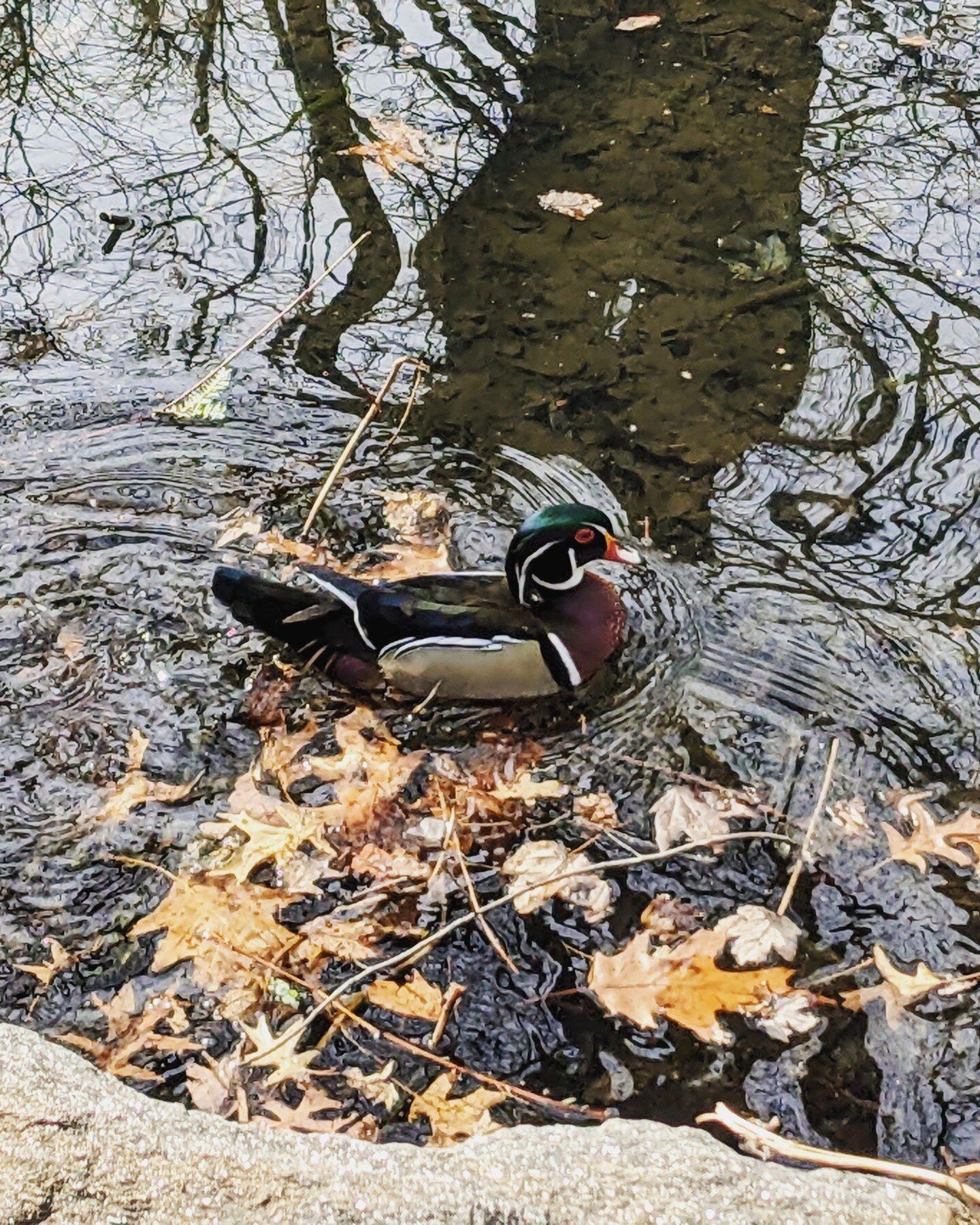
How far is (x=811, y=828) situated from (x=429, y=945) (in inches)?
48.2

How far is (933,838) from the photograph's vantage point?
12.0 feet

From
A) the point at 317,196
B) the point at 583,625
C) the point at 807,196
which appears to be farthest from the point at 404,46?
the point at 583,625

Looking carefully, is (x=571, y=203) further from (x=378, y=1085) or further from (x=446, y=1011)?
(x=378, y=1085)

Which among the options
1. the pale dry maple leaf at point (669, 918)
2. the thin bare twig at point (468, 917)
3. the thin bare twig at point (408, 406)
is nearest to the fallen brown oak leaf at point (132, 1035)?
the thin bare twig at point (468, 917)

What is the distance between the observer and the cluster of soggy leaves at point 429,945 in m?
3.11

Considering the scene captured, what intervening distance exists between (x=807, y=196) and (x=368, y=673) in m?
4.18

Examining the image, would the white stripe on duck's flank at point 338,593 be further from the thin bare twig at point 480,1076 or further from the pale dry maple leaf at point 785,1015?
the pale dry maple leaf at point 785,1015

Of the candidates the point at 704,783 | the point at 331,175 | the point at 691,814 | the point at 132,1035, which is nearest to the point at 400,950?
the point at 132,1035

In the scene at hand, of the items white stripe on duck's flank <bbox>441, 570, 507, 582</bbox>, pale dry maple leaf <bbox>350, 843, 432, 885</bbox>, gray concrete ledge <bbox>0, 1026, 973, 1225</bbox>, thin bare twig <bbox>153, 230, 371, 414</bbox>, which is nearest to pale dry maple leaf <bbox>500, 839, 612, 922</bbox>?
pale dry maple leaf <bbox>350, 843, 432, 885</bbox>

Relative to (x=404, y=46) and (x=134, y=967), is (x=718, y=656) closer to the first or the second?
(x=134, y=967)

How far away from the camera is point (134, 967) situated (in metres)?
3.36

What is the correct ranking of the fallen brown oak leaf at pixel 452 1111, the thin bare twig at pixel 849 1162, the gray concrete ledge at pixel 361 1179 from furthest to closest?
the fallen brown oak leaf at pixel 452 1111 → the thin bare twig at pixel 849 1162 → the gray concrete ledge at pixel 361 1179

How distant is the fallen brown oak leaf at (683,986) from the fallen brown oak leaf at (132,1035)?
115cm

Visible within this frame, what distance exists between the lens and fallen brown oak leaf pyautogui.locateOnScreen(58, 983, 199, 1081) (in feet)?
10.2
